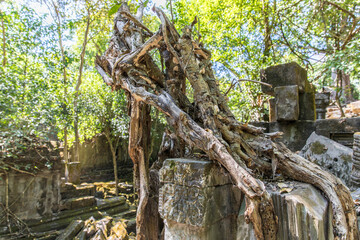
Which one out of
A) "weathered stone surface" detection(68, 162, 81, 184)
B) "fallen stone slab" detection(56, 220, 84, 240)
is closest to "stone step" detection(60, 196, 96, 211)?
"fallen stone slab" detection(56, 220, 84, 240)

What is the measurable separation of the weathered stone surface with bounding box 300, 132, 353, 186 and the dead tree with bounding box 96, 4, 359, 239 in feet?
3.85

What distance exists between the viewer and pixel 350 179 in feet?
7.88

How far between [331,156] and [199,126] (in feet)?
6.04

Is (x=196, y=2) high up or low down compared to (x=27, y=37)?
up

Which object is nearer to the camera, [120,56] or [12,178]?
[120,56]

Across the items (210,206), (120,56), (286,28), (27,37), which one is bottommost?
(210,206)

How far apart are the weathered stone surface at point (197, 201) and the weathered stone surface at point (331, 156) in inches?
59.3

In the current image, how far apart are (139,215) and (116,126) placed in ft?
22.4

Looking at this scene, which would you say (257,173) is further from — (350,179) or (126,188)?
(126,188)

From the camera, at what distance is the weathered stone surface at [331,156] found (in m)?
2.45

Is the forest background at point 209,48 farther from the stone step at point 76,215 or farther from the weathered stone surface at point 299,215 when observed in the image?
the weathered stone surface at point 299,215

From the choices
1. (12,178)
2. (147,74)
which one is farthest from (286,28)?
(12,178)

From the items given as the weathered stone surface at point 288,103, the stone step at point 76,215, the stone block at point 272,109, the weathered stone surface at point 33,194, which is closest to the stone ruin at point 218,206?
the weathered stone surface at point 288,103

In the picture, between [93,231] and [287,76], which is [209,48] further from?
[93,231]
